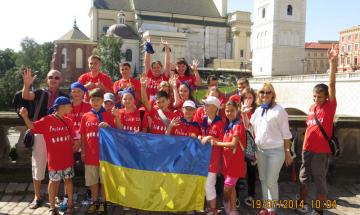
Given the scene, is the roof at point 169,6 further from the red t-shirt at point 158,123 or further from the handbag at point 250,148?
the handbag at point 250,148

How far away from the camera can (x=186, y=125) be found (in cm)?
542

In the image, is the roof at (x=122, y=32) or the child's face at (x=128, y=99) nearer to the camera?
the child's face at (x=128, y=99)

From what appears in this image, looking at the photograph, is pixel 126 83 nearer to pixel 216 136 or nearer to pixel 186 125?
pixel 186 125

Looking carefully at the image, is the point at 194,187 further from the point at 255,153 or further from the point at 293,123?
the point at 293,123

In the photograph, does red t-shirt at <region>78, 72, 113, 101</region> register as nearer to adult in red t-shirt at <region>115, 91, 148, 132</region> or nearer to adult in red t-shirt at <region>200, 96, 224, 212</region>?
adult in red t-shirt at <region>115, 91, 148, 132</region>

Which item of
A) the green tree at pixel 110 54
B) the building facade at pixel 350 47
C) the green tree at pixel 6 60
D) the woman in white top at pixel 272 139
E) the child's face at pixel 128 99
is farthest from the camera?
the building facade at pixel 350 47

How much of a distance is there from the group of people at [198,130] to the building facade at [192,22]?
7181cm

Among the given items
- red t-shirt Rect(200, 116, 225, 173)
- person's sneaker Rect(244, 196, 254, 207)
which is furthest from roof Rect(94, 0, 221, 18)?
red t-shirt Rect(200, 116, 225, 173)

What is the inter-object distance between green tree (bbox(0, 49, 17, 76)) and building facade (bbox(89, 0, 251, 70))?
19999 mm

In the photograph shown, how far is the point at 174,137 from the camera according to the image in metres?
5.25

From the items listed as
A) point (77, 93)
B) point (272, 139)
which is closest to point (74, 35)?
point (77, 93)

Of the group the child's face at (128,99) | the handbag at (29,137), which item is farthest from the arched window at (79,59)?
the child's face at (128,99)

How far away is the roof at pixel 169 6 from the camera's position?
80125 millimetres

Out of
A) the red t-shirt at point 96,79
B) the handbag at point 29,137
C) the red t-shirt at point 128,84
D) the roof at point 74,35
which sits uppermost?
the roof at point 74,35
